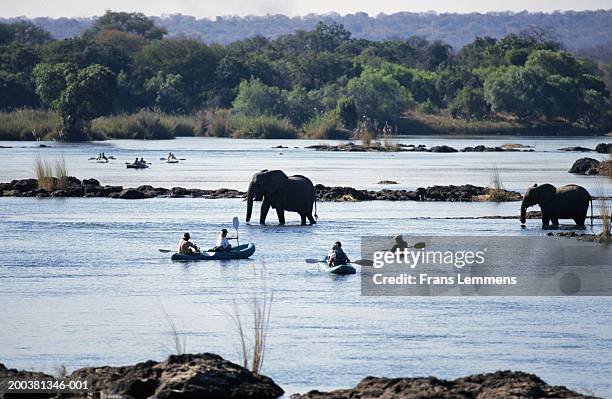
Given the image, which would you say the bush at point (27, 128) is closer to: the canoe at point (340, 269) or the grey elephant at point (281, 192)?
the grey elephant at point (281, 192)

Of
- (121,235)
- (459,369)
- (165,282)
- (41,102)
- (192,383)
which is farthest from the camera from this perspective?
(41,102)

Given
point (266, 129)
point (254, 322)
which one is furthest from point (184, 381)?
point (266, 129)

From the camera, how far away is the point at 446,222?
39.5 meters

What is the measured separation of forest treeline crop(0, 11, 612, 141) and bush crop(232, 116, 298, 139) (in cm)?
11

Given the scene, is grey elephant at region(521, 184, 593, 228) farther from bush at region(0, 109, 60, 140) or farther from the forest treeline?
bush at region(0, 109, 60, 140)

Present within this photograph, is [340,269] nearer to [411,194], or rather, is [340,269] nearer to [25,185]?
[411,194]

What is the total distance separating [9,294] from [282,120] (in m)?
94.6

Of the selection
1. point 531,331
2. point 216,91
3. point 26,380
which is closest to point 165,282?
point 531,331

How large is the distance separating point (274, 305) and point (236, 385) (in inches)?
325

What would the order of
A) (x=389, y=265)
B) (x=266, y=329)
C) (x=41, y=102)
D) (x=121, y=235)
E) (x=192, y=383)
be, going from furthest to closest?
(x=41, y=102) → (x=121, y=235) → (x=389, y=265) → (x=266, y=329) → (x=192, y=383)

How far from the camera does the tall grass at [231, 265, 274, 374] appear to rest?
17.7 metres

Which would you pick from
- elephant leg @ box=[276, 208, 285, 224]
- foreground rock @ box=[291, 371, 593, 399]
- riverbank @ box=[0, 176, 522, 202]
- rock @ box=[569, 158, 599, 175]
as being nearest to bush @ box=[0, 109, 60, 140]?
rock @ box=[569, 158, 599, 175]

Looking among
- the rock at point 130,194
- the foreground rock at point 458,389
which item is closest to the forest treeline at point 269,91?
the rock at point 130,194

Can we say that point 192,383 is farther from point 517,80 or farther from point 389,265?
point 517,80
